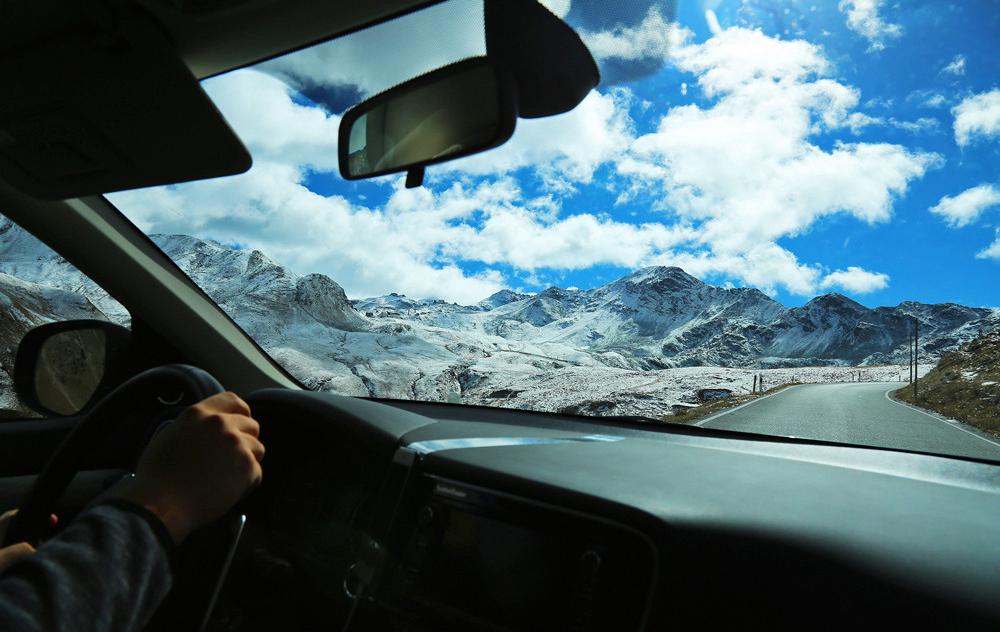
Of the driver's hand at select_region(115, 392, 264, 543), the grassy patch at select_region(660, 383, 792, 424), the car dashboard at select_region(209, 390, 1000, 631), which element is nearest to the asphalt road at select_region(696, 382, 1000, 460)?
the grassy patch at select_region(660, 383, 792, 424)

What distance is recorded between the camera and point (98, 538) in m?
1.08

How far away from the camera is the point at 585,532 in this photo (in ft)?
5.50

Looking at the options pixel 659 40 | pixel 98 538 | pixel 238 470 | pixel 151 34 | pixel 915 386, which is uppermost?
pixel 659 40

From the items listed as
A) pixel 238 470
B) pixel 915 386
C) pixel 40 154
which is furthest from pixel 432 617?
pixel 915 386

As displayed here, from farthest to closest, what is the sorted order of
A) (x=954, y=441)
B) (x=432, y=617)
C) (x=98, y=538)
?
(x=954, y=441) → (x=432, y=617) → (x=98, y=538)

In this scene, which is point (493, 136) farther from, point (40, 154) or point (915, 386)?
point (915, 386)

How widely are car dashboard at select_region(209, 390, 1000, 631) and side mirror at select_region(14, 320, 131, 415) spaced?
2.10 meters

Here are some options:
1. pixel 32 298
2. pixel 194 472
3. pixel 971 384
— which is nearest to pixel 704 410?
pixel 971 384

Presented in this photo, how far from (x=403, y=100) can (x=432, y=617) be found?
1503 mm

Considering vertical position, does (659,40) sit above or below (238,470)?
above

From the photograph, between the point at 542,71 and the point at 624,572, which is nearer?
the point at 624,572

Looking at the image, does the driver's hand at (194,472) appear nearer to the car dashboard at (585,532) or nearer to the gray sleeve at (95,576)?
the gray sleeve at (95,576)

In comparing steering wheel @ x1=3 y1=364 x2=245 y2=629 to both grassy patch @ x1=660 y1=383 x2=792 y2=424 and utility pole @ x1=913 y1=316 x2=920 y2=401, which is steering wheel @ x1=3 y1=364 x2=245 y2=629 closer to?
grassy patch @ x1=660 y1=383 x2=792 y2=424

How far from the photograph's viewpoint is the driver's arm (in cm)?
101
